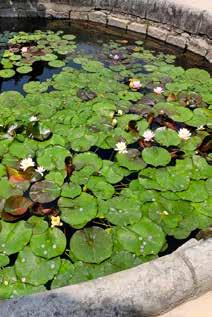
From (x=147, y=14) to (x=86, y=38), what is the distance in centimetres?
93

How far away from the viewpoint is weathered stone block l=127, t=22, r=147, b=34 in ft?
16.6

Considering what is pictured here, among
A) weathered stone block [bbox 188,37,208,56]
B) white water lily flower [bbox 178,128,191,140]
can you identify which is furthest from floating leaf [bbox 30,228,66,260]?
weathered stone block [bbox 188,37,208,56]

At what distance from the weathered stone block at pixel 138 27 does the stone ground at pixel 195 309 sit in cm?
410

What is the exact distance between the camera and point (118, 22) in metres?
5.21

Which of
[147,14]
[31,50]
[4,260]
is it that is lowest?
[4,260]

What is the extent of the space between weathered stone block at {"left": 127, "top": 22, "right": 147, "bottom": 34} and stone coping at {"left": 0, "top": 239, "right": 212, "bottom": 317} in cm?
393

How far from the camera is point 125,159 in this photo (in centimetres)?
283

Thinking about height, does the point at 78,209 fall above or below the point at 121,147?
below

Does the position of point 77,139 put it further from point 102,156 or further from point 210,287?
point 210,287

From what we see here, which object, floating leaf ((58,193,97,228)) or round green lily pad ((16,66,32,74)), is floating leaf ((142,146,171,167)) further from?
round green lily pad ((16,66,32,74))

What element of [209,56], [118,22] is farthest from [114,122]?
[118,22]

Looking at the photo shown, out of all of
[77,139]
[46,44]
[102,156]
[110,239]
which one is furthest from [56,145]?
[46,44]

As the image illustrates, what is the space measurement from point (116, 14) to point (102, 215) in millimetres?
3816

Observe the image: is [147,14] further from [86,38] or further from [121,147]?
[121,147]
